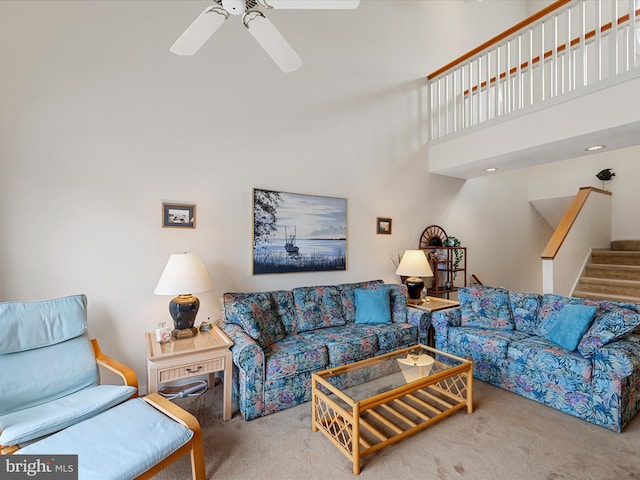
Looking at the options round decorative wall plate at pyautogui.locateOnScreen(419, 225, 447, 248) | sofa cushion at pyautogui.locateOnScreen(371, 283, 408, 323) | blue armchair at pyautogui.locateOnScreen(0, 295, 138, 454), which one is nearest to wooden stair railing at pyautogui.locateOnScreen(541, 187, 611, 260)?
round decorative wall plate at pyautogui.locateOnScreen(419, 225, 447, 248)

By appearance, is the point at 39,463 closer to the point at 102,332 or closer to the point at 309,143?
the point at 102,332

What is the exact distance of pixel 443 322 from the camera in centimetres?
326

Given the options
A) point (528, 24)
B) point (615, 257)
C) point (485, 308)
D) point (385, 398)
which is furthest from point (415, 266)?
point (615, 257)

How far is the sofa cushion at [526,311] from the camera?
305cm

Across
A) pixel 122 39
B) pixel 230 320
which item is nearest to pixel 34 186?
pixel 122 39

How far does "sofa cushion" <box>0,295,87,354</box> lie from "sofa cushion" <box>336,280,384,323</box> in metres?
2.30

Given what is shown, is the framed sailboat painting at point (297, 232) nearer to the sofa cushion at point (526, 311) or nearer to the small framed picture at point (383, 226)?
the small framed picture at point (383, 226)

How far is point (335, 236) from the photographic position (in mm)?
3768

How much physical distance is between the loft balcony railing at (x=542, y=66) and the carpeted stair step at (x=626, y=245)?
2909 mm

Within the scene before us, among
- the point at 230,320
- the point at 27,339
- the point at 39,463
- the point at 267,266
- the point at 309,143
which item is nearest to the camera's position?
the point at 39,463

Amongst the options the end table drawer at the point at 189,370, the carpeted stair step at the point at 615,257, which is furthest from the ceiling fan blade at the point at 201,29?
the carpeted stair step at the point at 615,257

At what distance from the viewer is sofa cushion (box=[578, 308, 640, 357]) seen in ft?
7.46

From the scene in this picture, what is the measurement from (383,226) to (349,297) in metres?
1.21

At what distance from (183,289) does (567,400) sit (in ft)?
10.1
